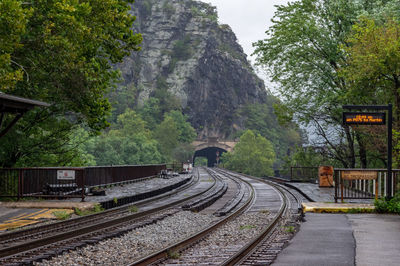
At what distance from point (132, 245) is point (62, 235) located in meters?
1.81

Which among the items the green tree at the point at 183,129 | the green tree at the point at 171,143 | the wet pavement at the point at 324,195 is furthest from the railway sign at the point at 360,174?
→ the green tree at the point at 183,129

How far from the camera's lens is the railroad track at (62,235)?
9547mm

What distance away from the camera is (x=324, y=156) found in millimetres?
38594

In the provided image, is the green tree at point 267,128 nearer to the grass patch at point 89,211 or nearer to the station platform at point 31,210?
the grass patch at point 89,211

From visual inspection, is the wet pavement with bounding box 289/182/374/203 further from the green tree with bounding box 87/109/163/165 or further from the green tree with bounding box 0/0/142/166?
the green tree with bounding box 87/109/163/165

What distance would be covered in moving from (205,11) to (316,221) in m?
187

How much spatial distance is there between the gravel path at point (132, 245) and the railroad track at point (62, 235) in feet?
0.83

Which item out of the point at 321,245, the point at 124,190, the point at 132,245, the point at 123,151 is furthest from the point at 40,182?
the point at 123,151

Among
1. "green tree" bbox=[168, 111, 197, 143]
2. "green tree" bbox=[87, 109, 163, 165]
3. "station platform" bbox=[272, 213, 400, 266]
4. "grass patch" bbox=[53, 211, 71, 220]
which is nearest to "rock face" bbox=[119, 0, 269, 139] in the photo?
"green tree" bbox=[168, 111, 197, 143]

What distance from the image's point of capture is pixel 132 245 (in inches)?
430

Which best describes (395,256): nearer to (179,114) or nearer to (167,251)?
(167,251)

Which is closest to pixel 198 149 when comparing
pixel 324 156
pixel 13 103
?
pixel 324 156

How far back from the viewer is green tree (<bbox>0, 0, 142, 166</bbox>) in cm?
1739

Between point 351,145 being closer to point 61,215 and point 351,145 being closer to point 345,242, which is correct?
point 61,215
